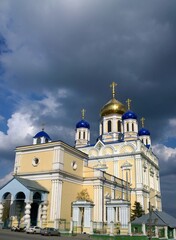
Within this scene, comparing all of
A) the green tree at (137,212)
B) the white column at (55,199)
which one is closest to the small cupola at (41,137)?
the white column at (55,199)

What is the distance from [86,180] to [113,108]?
59.1 ft

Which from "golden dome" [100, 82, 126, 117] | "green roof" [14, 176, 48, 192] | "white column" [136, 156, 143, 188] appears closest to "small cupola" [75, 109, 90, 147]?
"golden dome" [100, 82, 126, 117]

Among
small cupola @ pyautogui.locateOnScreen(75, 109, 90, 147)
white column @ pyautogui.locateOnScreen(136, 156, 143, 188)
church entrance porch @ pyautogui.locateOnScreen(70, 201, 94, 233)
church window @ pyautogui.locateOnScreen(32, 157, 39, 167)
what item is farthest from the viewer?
small cupola @ pyautogui.locateOnScreen(75, 109, 90, 147)

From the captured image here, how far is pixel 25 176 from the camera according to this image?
31188 mm

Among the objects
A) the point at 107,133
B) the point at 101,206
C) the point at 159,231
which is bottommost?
the point at 159,231

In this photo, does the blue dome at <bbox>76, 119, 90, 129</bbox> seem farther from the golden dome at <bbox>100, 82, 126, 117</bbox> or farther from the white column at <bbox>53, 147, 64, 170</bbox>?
the white column at <bbox>53, 147, 64, 170</bbox>

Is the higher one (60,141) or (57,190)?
(60,141)

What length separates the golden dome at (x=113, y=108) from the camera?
47312mm

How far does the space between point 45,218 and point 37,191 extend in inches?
107

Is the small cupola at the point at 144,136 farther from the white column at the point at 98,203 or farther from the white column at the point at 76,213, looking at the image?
the white column at the point at 76,213

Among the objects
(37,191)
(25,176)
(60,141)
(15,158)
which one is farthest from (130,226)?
(15,158)

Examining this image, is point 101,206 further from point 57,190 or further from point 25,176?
point 25,176

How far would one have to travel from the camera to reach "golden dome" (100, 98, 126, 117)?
47.3 metres

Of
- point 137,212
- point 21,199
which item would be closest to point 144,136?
point 137,212
